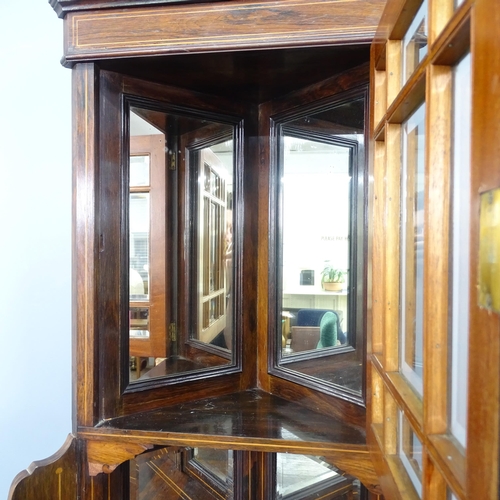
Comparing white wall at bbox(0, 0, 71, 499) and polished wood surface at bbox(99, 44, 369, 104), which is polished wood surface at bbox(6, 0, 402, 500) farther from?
white wall at bbox(0, 0, 71, 499)

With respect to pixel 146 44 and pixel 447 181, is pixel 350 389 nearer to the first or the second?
pixel 447 181

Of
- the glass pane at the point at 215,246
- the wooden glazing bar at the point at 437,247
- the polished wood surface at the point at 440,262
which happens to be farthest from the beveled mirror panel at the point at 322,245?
the wooden glazing bar at the point at 437,247

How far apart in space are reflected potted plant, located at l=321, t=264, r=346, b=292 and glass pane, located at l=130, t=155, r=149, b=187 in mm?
538

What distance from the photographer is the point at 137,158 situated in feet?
3.32

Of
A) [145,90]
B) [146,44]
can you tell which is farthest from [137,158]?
[146,44]

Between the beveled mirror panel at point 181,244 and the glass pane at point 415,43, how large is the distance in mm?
590

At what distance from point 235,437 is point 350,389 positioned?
295mm

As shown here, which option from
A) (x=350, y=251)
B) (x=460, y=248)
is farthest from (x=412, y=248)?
(x=350, y=251)

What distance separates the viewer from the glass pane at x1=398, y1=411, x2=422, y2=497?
0.54 metres

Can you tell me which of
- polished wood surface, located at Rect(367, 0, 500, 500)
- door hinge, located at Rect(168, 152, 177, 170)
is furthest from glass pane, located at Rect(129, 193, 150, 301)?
polished wood surface, located at Rect(367, 0, 500, 500)

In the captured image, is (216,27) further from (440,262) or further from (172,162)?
(440,262)

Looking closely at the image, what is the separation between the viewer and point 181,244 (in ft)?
3.64

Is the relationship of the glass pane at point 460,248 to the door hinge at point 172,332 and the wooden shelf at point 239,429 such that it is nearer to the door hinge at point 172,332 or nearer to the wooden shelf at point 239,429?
the wooden shelf at point 239,429

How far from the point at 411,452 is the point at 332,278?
511mm
